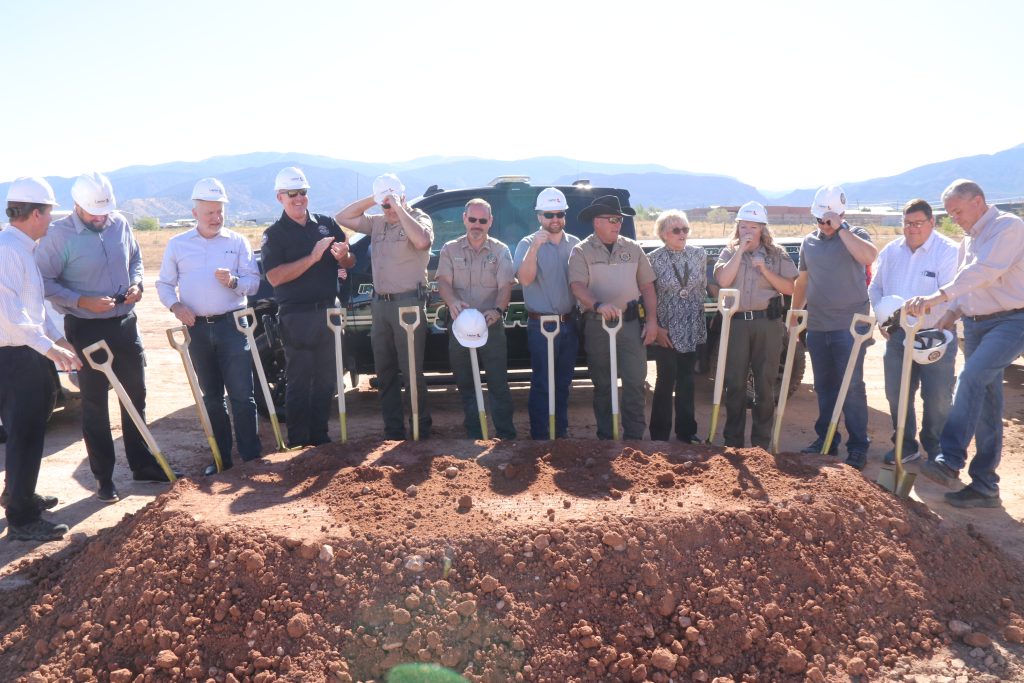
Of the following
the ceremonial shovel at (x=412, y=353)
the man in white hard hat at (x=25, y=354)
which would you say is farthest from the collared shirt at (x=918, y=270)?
the man in white hard hat at (x=25, y=354)

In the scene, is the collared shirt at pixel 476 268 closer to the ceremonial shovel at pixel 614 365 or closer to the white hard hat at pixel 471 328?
the white hard hat at pixel 471 328

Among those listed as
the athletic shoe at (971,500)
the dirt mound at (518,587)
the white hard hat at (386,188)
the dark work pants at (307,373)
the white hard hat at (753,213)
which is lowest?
the athletic shoe at (971,500)

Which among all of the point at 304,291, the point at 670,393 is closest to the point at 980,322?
the point at 670,393

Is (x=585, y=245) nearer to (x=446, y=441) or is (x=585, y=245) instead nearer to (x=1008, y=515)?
(x=446, y=441)

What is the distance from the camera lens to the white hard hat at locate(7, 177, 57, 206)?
4.88 metres

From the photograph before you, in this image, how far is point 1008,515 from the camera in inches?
210

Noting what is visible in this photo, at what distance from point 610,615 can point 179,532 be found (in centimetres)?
208

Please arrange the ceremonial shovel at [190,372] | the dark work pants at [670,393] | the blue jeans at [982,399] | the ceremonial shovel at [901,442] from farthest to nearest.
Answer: the dark work pants at [670,393]
the ceremonial shovel at [190,372]
the blue jeans at [982,399]
the ceremonial shovel at [901,442]

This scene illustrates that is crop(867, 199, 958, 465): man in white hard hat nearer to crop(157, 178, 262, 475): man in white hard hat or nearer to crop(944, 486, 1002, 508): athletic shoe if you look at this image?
crop(944, 486, 1002, 508): athletic shoe

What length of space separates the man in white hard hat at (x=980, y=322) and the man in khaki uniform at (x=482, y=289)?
2673 mm

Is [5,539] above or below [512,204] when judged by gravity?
below

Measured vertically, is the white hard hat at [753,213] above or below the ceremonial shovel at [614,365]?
above

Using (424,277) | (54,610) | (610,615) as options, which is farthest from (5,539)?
(610,615)

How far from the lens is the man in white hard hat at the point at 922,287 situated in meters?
5.76
